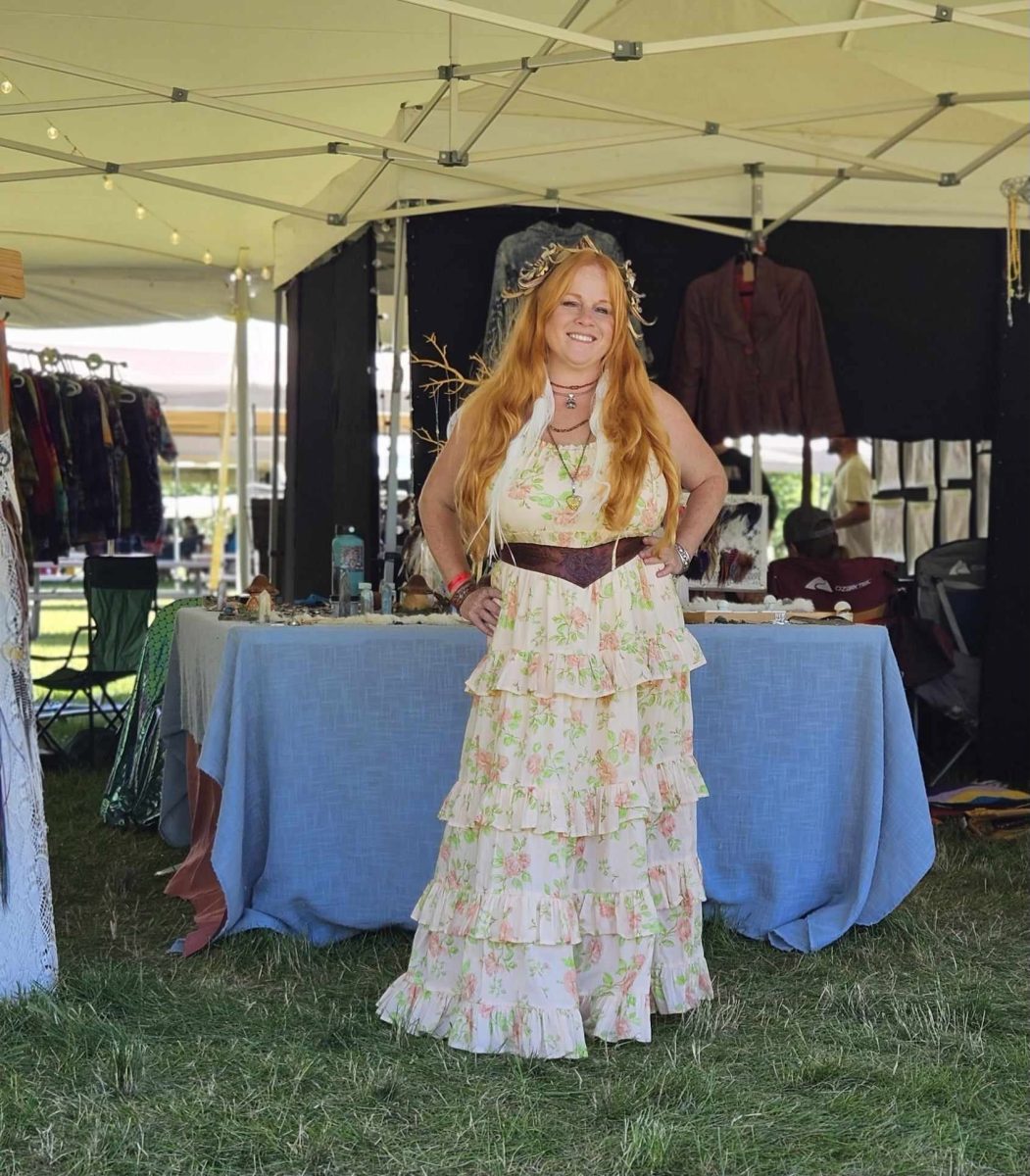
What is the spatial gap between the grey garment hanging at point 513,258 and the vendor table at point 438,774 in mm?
1794

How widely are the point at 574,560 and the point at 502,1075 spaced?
3.20 ft

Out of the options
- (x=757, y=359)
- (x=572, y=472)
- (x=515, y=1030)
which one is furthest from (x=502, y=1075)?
(x=757, y=359)

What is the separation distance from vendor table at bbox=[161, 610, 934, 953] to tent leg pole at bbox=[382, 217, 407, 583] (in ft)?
4.55

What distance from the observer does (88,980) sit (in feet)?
10.4

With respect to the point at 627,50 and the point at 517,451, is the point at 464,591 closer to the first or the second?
the point at 517,451

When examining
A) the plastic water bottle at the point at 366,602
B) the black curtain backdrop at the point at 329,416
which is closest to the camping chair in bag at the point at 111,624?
the black curtain backdrop at the point at 329,416

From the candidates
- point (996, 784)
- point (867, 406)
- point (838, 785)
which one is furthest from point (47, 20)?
point (996, 784)

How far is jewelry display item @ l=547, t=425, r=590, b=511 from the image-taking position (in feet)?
9.41

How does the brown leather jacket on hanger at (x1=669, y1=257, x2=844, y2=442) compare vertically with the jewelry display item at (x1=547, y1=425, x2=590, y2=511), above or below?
above

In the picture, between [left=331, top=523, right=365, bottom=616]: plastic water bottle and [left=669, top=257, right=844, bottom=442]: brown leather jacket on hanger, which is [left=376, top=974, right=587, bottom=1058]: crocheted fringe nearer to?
[left=331, top=523, right=365, bottom=616]: plastic water bottle

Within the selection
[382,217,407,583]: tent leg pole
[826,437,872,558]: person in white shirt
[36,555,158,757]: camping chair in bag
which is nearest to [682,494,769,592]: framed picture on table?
[382,217,407,583]: tent leg pole

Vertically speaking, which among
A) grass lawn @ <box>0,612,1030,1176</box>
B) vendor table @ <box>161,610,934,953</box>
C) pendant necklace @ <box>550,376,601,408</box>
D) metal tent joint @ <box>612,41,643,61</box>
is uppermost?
metal tent joint @ <box>612,41,643,61</box>

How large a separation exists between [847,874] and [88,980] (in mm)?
1844

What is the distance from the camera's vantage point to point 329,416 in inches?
246
